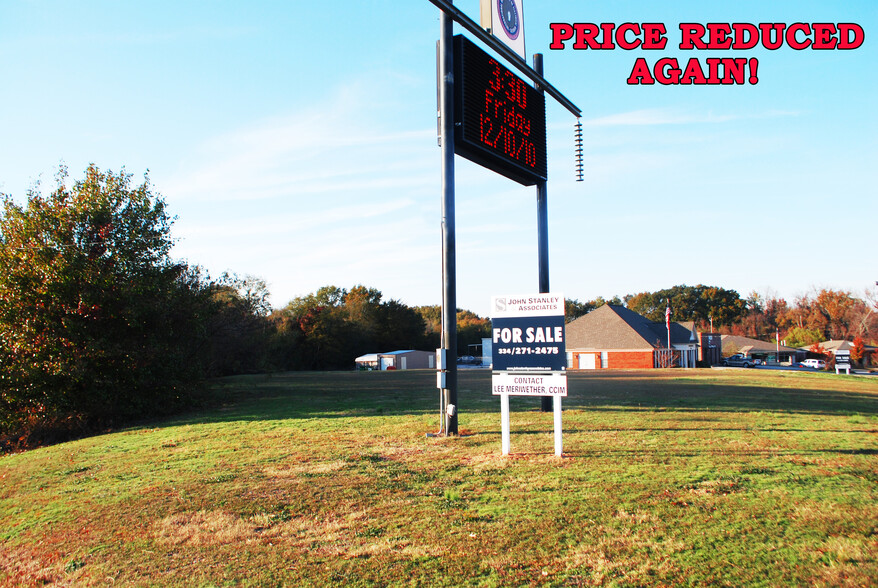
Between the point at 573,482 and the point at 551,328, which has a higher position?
the point at 551,328

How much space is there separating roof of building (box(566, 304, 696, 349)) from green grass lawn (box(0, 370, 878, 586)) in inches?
1827

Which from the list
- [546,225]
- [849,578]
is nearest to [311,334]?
[546,225]

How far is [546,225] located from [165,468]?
348 inches

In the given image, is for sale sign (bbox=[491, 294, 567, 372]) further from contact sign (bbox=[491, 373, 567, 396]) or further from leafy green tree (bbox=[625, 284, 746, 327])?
leafy green tree (bbox=[625, 284, 746, 327])

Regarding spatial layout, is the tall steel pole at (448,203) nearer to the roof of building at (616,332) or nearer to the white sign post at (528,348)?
the white sign post at (528,348)

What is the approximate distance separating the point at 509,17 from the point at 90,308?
14.6 meters

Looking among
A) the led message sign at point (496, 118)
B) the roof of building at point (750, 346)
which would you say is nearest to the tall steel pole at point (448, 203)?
the led message sign at point (496, 118)

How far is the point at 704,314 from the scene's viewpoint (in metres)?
102

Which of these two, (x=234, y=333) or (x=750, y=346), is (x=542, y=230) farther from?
(x=750, y=346)

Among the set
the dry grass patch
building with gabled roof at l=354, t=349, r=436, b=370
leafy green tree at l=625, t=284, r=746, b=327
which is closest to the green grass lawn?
the dry grass patch

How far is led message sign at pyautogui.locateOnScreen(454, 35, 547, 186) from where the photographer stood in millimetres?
10141

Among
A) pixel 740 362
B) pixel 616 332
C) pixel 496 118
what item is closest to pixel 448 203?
pixel 496 118

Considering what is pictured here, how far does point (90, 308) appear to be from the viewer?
16531 millimetres

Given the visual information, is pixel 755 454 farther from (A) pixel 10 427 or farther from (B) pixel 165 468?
(A) pixel 10 427
